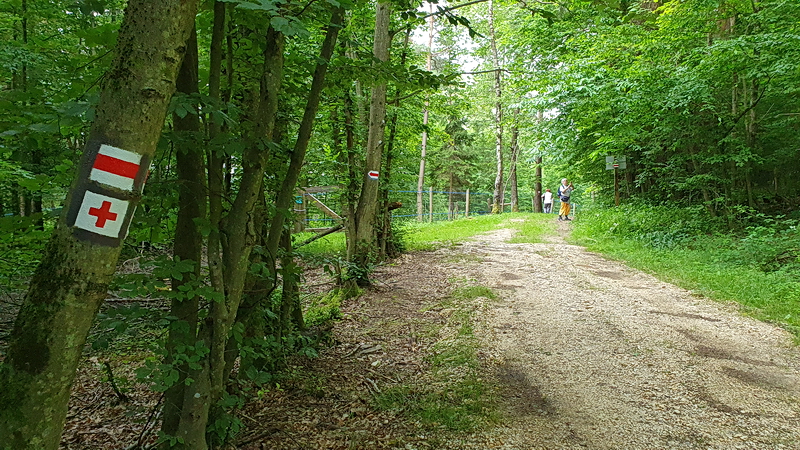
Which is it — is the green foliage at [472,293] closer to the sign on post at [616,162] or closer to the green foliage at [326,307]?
the green foliage at [326,307]

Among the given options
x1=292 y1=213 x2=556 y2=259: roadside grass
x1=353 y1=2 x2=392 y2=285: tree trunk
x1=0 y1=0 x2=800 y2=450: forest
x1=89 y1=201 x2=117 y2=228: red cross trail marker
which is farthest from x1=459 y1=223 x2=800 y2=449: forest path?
x1=292 y1=213 x2=556 y2=259: roadside grass

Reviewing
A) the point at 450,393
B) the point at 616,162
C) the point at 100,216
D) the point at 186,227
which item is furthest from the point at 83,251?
the point at 616,162

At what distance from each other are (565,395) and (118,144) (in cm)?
328

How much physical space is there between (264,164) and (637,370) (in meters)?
3.43

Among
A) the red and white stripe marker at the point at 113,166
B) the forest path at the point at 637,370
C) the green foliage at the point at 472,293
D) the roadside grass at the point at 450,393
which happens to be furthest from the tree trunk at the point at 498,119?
the red and white stripe marker at the point at 113,166

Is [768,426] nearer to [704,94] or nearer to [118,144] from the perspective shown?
[118,144]

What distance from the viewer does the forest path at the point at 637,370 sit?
2.77 meters

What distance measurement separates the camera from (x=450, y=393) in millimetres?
3342

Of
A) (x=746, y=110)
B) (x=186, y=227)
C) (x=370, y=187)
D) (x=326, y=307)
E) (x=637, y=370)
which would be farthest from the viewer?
(x=746, y=110)

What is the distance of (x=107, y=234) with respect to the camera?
1.23 metres

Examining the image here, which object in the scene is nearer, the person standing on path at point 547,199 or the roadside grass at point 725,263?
the roadside grass at point 725,263

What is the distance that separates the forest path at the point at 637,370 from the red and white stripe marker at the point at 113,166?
101 inches

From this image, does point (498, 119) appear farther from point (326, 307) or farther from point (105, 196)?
point (105, 196)

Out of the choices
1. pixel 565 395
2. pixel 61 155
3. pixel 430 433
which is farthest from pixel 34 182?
pixel 565 395
